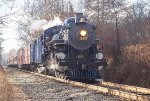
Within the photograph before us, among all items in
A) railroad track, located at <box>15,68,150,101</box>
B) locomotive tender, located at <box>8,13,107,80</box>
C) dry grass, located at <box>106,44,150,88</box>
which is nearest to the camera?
railroad track, located at <box>15,68,150,101</box>

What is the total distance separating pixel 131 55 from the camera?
952 inches

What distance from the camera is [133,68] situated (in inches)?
848

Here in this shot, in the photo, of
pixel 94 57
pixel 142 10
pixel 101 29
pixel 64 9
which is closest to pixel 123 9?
pixel 101 29

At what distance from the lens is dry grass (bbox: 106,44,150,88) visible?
777 inches

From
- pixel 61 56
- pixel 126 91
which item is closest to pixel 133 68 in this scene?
pixel 61 56

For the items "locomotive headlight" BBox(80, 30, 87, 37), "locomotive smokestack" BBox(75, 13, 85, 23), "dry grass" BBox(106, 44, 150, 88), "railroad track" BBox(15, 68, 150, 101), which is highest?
"locomotive smokestack" BBox(75, 13, 85, 23)

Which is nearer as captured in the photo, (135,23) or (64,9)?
(135,23)

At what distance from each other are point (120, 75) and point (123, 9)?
19.8m

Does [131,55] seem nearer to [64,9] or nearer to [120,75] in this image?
[120,75]

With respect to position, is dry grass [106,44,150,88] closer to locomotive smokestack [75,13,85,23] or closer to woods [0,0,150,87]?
woods [0,0,150,87]

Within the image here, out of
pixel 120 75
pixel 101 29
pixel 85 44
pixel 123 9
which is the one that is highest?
pixel 123 9

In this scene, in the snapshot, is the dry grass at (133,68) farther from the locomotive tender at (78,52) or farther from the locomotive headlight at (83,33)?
the locomotive headlight at (83,33)

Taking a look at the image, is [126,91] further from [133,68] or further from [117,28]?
[117,28]

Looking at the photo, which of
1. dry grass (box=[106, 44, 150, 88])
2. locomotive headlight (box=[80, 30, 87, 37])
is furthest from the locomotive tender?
dry grass (box=[106, 44, 150, 88])
